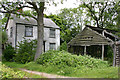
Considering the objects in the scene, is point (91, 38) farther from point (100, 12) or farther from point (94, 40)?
point (100, 12)

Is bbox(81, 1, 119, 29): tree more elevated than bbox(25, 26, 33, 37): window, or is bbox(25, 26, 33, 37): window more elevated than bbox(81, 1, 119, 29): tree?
bbox(81, 1, 119, 29): tree

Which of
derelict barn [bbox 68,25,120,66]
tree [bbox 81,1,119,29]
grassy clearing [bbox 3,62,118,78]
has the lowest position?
grassy clearing [bbox 3,62,118,78]

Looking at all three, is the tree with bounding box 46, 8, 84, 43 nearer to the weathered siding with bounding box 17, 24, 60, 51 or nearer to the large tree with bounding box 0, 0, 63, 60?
the weathered siding with bounding box 17, 24, 60, 51

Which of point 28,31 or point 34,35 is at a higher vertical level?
point 28,31

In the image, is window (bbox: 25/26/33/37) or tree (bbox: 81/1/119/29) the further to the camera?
tree (bbox: 81/1/119/29)

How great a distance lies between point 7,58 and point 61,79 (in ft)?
26.0

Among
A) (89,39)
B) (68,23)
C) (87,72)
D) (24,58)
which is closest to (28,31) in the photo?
(24,58)

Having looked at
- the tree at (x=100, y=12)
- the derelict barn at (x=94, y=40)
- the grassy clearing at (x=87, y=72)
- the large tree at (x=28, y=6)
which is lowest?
the grassy clearing at (x=87, y=72)

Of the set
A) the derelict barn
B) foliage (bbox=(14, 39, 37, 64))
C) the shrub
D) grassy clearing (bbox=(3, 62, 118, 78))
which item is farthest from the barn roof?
grassy clearing (bbox=(3, 62, 118, 78))

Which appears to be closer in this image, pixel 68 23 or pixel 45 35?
pixel 45 35

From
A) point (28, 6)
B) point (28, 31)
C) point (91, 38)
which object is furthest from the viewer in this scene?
point (28, 31)

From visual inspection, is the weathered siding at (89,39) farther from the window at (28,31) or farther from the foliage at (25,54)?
the foliage at (25,54)

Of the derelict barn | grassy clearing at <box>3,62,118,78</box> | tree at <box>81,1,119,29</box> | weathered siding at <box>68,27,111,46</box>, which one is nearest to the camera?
grassy clearing at <box>3,62,118,78</box>

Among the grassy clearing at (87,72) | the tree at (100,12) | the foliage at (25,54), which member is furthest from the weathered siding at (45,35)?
→ the grassy clearing at (87,72)
